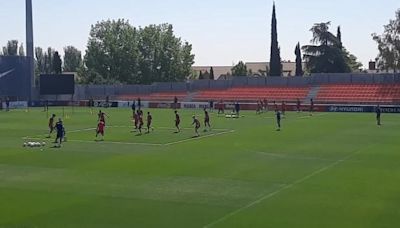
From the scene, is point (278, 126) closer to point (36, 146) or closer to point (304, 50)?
point (36, 146)

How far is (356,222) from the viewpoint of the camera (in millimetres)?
16156

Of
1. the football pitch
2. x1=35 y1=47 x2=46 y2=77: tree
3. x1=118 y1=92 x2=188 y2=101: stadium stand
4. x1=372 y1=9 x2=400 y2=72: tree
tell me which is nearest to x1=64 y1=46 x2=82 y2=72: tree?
x1=35 y1=47 x2=46 y2=77: tree

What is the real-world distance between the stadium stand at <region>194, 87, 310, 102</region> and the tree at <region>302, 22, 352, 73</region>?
2430cm

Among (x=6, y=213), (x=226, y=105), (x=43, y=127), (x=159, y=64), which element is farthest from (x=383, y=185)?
(x=159, y=64)

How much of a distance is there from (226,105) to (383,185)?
58.6m

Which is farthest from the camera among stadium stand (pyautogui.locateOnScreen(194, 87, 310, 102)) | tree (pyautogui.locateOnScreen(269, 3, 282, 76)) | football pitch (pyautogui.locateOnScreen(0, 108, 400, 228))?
tree (pyautogui.locateOnScreen(269, 3, 282, 76))

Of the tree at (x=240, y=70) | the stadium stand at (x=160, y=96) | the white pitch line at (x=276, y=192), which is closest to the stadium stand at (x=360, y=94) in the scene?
the stadium stand at (x=160, y=96)

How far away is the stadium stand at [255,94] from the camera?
86000mm

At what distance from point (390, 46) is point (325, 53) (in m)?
16.5

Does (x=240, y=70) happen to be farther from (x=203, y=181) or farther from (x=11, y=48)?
(x=203, y=181)

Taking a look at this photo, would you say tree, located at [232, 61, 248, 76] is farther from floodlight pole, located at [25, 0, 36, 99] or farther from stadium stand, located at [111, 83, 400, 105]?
floodlight pole, located at [25, 0, 36, 99]

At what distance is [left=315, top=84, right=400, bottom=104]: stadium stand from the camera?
79438 mm

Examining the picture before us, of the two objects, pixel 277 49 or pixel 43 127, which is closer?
pixel 43 127

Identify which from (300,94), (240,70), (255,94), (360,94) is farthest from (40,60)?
(360,94)
